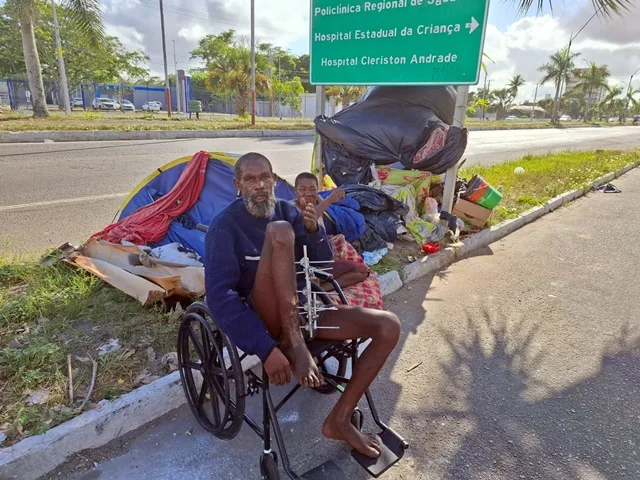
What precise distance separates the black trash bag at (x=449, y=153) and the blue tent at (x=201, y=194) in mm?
1918

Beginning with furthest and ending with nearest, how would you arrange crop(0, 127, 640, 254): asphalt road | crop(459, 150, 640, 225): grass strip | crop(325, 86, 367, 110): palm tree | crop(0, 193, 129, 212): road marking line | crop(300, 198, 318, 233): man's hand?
crop(325, 86, 367, 110): palm tree, crop(459, 150, 640, 225): grass strip, crop(0, 193, 129, 212): road marking line, crop(0, 127, 640, 254): asphalt road, crop(300, 198, 318, 233): man's hand

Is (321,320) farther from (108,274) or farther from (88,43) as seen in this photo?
(88,43)

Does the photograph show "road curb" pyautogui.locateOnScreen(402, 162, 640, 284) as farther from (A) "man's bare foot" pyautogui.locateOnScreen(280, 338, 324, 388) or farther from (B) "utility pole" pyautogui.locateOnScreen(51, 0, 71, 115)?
(B) "utility pole" pyautogui.locateOnScreen(51, 0, 71, 115)

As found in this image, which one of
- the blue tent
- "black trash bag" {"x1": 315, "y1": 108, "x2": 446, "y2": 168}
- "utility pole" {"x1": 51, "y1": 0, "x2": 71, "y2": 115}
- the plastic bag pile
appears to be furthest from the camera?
"utility pole" {"x1": 51, "y1": 0, "x2": 71, "y2": 115}

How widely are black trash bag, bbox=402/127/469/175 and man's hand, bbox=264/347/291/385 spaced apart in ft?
12.6

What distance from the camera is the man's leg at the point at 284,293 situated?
1825mm

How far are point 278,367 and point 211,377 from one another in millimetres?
531

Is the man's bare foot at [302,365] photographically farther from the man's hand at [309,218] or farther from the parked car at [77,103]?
the parked car at [77,103]

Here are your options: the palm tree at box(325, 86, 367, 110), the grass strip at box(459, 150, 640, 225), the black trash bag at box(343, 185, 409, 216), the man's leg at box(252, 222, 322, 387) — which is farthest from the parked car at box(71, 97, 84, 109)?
the man's leg at box(252, 222, 322, 387)

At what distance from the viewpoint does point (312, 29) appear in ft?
17.6

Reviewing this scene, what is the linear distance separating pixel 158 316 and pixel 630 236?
6.13 meters

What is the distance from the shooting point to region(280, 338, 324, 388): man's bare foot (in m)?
1.80

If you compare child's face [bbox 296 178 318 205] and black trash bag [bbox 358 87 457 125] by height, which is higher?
black trash bag [bbox 358 87 457 125]

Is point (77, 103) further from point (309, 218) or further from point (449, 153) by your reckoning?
point (309, 218)
